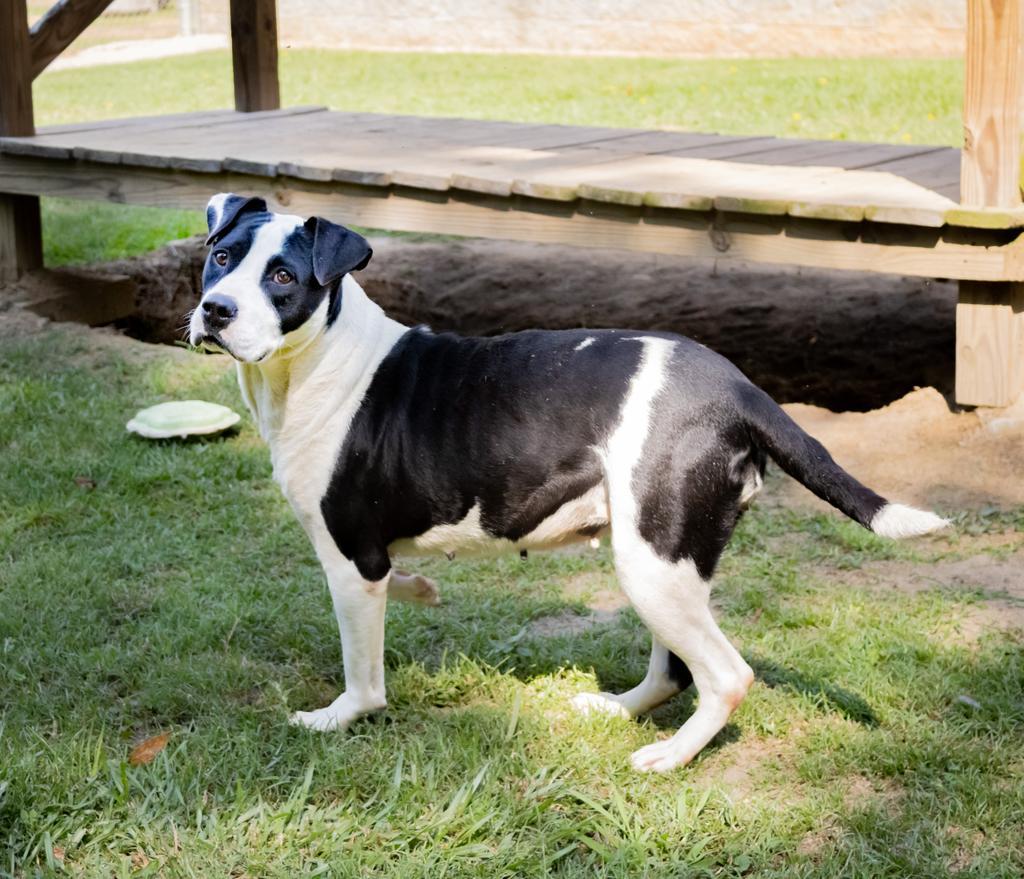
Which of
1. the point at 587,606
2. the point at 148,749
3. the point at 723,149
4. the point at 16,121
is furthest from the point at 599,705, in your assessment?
the point at 16,121

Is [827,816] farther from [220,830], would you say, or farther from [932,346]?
[932,346]

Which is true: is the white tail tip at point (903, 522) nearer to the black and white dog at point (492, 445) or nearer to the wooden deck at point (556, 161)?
the black and white dog at point (492, 445)

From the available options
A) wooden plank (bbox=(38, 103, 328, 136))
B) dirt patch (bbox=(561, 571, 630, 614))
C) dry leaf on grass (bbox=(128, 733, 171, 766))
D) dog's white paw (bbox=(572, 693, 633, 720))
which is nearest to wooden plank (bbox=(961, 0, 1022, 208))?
dirt patch (bbox=(561, 571, 630, 614))

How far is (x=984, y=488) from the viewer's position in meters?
4.92

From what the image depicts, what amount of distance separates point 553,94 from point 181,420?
9.13 meters

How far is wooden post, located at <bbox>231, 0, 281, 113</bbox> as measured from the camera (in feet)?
26.9

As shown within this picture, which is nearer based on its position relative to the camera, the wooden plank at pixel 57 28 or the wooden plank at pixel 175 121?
the wooden plank at pixel 57 28

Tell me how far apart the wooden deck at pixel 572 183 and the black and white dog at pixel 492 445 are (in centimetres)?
233

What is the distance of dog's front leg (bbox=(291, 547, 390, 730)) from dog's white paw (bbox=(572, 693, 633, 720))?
524 mm

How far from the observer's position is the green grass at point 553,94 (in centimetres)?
1048

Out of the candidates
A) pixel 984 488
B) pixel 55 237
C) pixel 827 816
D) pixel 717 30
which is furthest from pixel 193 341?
pixel 717 30

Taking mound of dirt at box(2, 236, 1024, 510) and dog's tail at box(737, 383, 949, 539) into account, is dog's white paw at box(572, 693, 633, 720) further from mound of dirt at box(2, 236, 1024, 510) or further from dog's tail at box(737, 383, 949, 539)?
mound of dirt at box(2, 236, 1024, 510)

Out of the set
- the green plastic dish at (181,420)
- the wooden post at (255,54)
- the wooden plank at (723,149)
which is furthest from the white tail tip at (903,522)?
the wooden post at (255,54)

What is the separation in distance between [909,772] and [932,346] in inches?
152
